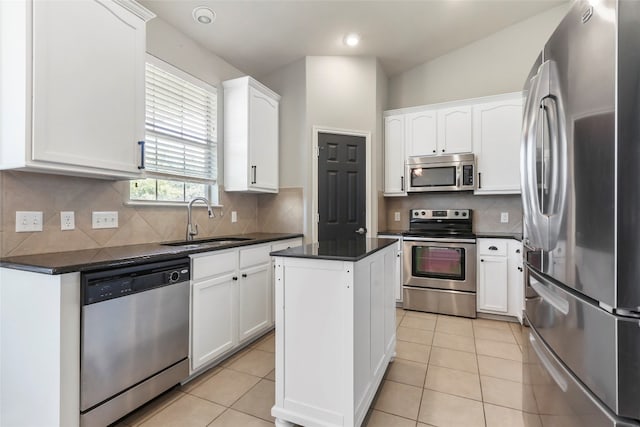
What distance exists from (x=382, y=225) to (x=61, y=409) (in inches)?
142

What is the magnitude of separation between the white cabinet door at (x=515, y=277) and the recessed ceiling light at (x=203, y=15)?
3.75m

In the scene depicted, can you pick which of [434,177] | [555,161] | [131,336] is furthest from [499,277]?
[131,336]

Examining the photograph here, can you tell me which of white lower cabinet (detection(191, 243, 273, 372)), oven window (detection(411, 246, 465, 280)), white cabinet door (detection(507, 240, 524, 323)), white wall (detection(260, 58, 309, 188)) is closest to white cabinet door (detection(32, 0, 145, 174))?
white lower cabinet (detection(191, 243, 273, 372))

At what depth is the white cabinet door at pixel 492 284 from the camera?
3.50 metres

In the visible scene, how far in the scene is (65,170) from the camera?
1779mm

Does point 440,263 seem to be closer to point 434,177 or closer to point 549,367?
point 434,177

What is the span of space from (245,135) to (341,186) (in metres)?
1.31

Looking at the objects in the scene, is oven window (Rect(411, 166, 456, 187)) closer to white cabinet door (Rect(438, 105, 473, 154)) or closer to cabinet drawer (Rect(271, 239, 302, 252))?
white cabinet door (Rect(438, 105, 473, 154))

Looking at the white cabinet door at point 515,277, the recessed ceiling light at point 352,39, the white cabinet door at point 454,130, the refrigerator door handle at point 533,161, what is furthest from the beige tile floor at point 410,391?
the recessed ceiling light at point 352,39

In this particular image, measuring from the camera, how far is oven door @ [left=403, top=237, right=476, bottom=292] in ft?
11.9

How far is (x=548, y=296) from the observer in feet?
4.01

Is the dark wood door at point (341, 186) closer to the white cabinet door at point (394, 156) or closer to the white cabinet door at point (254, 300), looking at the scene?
the white cabinet door at point (394, 156)

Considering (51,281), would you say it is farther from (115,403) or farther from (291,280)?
(291,280)

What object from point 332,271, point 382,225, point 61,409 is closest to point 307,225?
point 382,225
